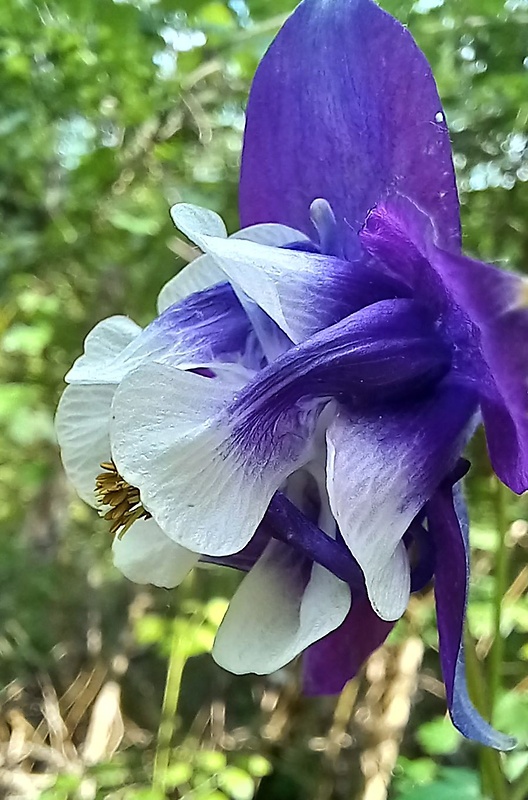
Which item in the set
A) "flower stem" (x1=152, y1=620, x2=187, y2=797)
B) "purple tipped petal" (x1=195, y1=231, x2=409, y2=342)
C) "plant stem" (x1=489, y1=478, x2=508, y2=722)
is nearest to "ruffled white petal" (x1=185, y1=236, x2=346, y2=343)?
"purple tipped petal" (x1=195, y1=231, x2=409, y2=342)

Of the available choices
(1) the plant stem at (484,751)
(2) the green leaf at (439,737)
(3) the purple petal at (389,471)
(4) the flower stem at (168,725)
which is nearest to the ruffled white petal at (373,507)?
(3) the purple petal at (389,471)

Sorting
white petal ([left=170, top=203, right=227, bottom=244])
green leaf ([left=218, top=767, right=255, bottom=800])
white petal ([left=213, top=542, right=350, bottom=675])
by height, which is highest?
white petal ([left=170, top=203, right=227, bottom=244])

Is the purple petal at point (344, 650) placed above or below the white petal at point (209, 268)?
below

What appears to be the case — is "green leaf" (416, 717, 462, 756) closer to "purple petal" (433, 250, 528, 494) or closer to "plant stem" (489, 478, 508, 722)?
"plant stem" (489, 478, 508, 722)

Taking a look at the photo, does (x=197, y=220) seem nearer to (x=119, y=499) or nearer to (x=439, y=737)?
(x=119, y=499)

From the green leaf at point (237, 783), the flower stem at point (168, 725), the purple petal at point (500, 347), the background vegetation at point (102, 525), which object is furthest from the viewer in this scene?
the flower stem at point (168, 725)

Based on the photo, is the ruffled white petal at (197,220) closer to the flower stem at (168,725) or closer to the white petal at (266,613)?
the white petal at (266,613)
